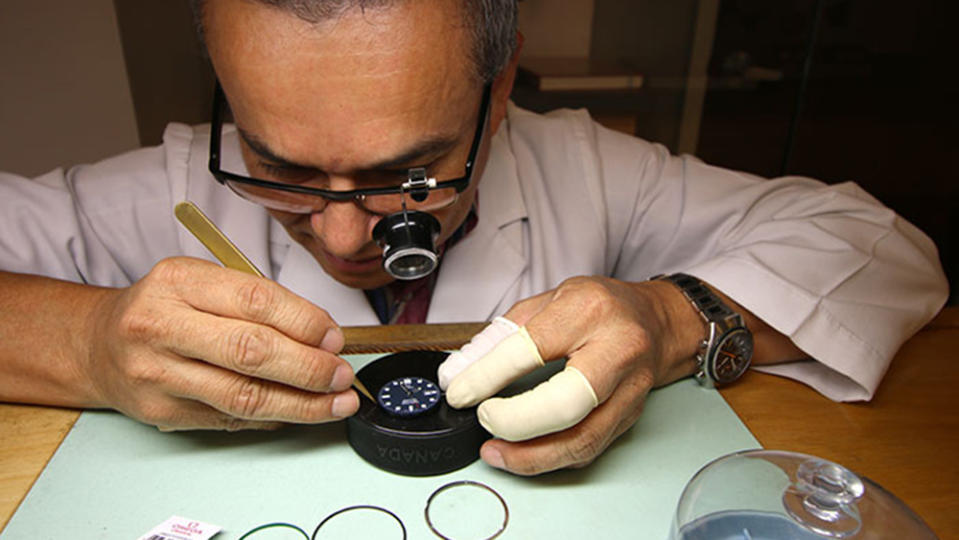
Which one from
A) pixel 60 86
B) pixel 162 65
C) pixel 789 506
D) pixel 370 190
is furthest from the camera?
pixel 162 65

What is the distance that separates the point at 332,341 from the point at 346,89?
0.38 m

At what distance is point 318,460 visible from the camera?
88 cm

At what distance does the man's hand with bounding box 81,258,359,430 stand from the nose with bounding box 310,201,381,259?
9.0 inches

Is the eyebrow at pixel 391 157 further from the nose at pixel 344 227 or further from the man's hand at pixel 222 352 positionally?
the man's hand at pixel 222 352

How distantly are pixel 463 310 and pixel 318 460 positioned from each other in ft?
2.08

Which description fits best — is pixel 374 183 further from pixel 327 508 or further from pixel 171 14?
pixel 171 14

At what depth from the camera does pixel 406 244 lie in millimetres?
951

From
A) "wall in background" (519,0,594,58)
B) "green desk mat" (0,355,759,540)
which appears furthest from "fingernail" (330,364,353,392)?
"wall in background" (519,0,594,58)

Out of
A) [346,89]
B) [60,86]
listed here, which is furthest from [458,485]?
[60,86]

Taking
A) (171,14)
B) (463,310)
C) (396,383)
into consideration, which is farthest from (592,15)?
(396,383)

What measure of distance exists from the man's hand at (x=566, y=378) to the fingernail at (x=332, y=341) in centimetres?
16

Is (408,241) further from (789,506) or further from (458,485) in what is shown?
(789,506)

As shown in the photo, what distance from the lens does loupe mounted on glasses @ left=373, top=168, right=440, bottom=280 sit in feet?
3.12

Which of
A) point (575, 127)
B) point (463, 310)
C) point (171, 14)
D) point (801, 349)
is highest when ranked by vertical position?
point (171, 14)
